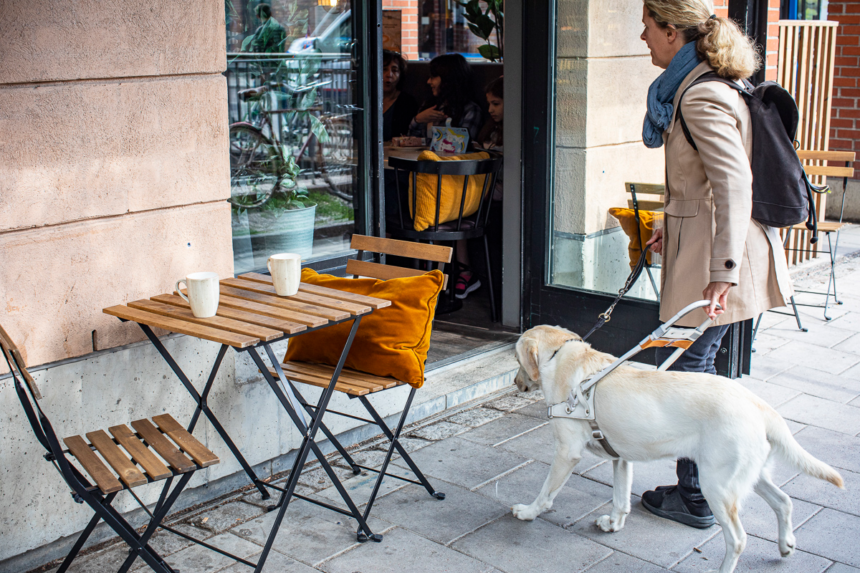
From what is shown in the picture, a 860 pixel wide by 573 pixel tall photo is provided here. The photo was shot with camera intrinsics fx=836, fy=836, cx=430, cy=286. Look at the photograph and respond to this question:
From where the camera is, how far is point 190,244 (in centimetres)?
352

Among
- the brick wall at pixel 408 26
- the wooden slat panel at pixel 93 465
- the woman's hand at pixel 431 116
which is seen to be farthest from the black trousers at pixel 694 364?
the brick wall at pixel 408 26

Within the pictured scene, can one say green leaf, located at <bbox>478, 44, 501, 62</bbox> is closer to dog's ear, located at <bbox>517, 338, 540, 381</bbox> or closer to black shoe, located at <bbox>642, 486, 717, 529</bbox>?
dog's ear, located at <bbox>517, 338, 540, 381</bbox>

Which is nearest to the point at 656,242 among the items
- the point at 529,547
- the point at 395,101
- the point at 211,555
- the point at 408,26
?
the point at 529,547

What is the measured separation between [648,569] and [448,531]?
0.79 meters

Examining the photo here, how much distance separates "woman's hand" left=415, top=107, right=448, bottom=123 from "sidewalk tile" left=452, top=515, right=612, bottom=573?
4.74 metres

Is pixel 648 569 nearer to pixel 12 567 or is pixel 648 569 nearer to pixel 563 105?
pixel 12 567

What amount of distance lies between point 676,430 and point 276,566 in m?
1.55

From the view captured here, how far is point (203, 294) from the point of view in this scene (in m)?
2.89

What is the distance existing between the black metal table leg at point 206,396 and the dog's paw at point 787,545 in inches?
83.3

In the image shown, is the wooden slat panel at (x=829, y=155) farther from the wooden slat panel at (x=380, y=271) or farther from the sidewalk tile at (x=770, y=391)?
the wooden slat panel at (x=380, y=271)

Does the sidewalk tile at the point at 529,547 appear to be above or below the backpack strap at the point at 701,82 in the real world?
below

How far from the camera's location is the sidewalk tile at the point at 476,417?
179 inches

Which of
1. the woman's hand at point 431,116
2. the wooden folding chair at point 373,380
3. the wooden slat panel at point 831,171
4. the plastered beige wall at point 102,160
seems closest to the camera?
the plastered beige wall at point 102,160

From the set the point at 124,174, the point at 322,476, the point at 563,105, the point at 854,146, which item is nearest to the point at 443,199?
the point at 563,105
